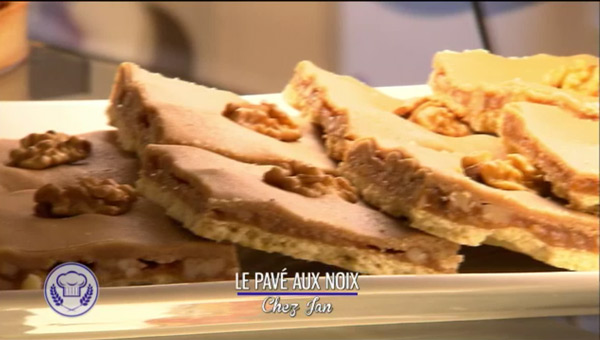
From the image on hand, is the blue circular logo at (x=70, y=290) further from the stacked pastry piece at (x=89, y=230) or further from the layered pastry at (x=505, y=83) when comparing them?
the layered pastry at (x=505, y=83)

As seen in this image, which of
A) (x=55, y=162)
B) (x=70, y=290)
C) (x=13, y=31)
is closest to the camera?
(x=70, y=290)

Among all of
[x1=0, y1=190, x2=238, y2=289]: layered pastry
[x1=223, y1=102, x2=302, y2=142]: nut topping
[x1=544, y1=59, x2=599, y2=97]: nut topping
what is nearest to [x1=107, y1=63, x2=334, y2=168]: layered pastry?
[x1=223, y1=102, x2=302, y2=142]: nut topping

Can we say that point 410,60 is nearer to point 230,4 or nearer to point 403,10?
point 403,10

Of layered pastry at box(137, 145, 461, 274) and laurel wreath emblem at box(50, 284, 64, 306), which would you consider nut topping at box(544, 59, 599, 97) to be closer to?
layered pastry at box(137, 145, 461, 274)

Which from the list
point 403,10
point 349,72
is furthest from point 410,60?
point 403,10

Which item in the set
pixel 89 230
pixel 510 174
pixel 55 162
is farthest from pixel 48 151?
pixel 510 174

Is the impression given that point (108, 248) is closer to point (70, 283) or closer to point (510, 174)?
point (70, 283)
